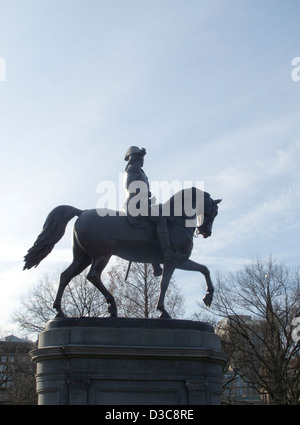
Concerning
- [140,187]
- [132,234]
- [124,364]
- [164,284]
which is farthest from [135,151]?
[124,364]

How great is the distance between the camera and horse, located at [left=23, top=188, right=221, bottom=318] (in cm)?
1220

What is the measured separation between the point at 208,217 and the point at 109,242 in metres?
2.70

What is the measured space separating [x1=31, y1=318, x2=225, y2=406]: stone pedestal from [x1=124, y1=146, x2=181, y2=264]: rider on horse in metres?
1.71

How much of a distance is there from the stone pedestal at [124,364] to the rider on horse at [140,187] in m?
1.71

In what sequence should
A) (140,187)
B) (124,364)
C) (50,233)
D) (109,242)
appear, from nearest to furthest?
(124,364) → (109,242) → (50,233) → (140,187)

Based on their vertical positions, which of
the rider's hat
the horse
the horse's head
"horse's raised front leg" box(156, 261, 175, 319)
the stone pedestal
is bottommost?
the stone pedestal

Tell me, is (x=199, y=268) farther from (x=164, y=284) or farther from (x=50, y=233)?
(x=50, y=233)

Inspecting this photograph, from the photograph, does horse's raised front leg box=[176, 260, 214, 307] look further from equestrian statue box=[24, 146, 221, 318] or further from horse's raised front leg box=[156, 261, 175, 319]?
horse's raised front leg box=[156, 261, 175, 319]

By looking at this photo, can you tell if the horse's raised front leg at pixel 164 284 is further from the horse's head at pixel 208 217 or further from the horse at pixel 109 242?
the horse's head at pixel 208 217

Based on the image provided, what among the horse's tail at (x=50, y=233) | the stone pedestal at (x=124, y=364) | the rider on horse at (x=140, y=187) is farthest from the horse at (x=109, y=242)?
the stone pedestal at (x=124, y=364)

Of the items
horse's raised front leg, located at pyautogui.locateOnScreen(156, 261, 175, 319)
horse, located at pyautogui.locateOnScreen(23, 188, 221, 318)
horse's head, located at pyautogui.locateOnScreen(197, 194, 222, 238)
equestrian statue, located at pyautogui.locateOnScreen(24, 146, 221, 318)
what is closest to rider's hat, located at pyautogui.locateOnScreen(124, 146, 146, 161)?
equestrian statue, located at pyautogui.locateOnScreen(24, 146, 221, 318)

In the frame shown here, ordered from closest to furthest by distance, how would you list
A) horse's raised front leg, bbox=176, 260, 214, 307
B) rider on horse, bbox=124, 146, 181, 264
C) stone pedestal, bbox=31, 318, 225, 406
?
stone pedestal, bbox=31, 318, 225, 406 < rider on horse, bbox=124, 146, 181, 264 < horse's raised front leg, bbox=176, 260, 214, 307

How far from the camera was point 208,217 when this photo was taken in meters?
13.5

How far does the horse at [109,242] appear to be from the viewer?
12.2 metres
